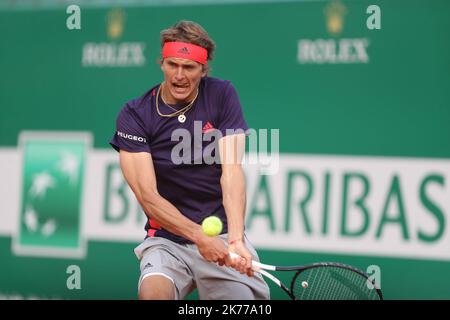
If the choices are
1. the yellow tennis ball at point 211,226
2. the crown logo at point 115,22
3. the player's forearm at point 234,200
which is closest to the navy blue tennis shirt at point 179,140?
the player's forearm at point 234,200

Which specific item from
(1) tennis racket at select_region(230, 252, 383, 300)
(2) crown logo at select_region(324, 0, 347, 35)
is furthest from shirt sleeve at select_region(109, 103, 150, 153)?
(2) crown logo at select_region(324, 0, 347, 35)

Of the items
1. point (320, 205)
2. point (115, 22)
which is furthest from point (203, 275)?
point (115, 22)

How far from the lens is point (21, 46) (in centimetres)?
562

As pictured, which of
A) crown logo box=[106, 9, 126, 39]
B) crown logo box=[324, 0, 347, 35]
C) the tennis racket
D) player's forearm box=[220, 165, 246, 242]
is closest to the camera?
player's forearm box=[220, 165, 246, 242]

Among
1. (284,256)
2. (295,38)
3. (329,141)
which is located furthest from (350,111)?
(284,256)

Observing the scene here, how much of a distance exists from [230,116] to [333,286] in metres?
0.94

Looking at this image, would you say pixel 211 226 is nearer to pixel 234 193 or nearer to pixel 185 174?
pixel 234 193

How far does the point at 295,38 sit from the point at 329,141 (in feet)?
2.16

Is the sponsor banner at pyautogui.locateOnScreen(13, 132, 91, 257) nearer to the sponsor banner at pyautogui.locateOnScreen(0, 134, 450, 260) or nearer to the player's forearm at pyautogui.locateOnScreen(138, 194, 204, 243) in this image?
the sponsor banner at pyautogui.locateOnScreen(0, 134, 450, 260)

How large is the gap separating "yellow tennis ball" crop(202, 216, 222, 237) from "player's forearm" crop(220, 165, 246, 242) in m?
0.11

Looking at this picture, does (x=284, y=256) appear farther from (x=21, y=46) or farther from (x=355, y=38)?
(x=21, y=46)

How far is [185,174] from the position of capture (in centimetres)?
361

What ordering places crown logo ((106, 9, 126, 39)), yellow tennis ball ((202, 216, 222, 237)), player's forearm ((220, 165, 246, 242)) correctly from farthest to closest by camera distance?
crown logo ((106, 9, 126, 39)) < player's forearm ((220, 165, 246, 242)) < yellow tennis ball ((202, 216, 222, 237))

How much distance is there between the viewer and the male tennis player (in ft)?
11.4
